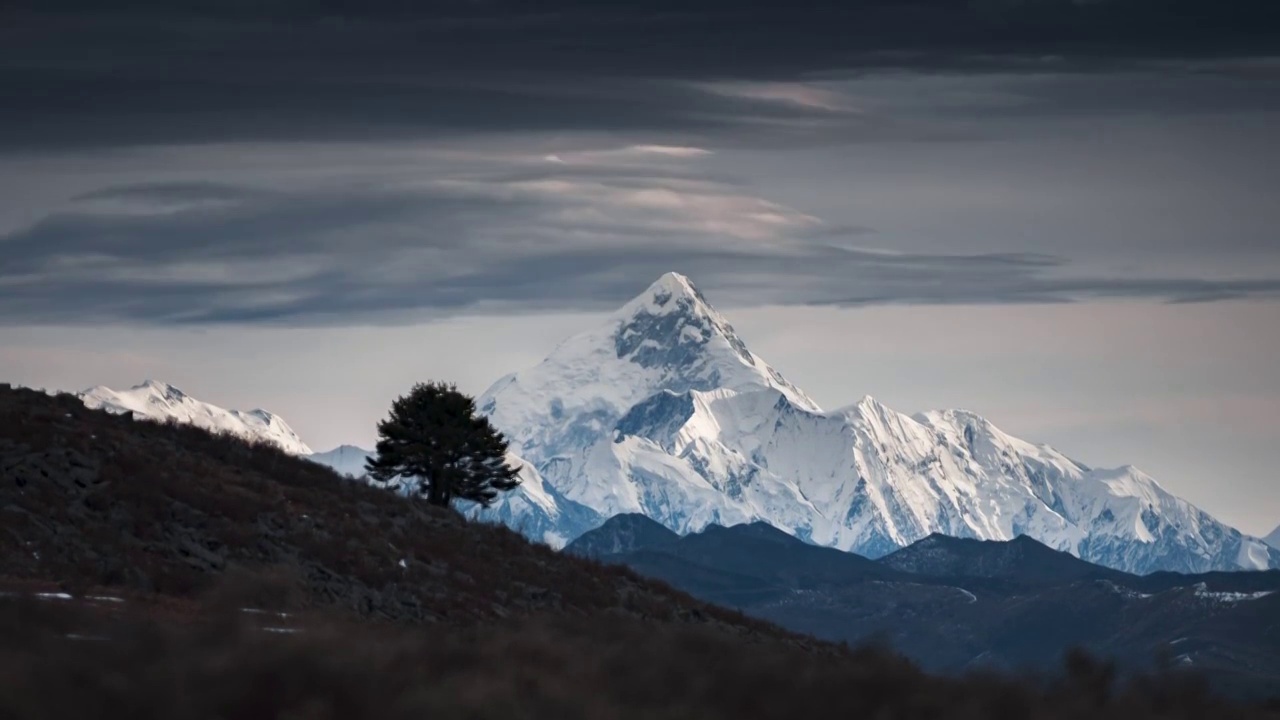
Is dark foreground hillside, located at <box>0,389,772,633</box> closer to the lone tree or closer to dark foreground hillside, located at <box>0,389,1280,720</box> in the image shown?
dark foreground hillside, located at <box>0,389,1280,720</box>

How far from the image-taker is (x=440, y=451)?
8075cm

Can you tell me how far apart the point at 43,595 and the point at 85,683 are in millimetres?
12257

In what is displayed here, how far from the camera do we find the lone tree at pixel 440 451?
8069 cm

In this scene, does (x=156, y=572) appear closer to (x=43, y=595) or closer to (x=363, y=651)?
(x=43, y=595)

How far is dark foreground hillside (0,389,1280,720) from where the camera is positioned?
2377cm

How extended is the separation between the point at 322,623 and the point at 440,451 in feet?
169

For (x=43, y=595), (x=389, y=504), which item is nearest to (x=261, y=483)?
(x=389, y=504)

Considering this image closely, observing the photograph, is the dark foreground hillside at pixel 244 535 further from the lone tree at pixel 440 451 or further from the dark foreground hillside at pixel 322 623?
the lone tree at pixel 440 451

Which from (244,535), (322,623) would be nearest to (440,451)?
(244,535)

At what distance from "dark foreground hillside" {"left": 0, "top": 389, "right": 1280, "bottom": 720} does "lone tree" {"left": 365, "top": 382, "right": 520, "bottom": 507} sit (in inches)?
668

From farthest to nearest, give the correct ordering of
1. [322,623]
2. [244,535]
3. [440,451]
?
[440,451], [244,535], [322,623]

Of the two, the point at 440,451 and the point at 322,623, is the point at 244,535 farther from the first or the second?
the point at 440,451

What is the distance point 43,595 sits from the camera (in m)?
34.5

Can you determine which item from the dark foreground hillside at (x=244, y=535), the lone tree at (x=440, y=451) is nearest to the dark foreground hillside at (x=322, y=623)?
the dark foreground hillside at (x=244, y=535)
